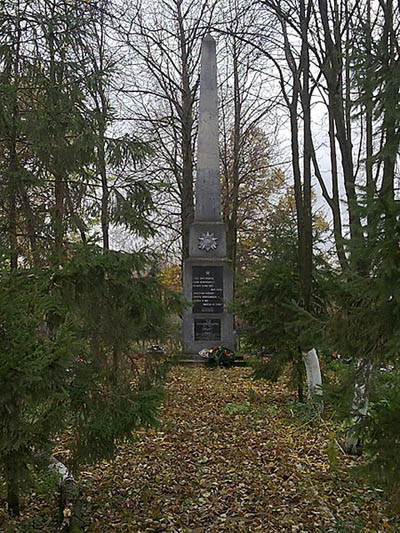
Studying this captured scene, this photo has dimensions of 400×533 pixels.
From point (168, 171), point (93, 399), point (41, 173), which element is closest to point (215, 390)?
point (41, 173)

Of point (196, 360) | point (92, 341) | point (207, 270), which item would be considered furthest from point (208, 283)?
point (92, 341)

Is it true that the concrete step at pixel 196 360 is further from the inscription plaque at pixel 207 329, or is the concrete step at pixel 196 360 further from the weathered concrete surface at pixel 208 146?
the weathered concrete surface at pixel 208 146

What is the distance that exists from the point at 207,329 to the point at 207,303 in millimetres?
601

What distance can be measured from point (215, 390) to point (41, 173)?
4.32 metres

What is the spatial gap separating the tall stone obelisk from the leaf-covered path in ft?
19.0

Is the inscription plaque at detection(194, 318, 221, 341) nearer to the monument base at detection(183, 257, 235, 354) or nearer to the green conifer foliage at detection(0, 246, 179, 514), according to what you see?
the monument base at detection(183, 257, 235, 354)

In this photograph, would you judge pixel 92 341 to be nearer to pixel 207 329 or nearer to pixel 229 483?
pixel 229 483

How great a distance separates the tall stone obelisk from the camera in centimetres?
1346

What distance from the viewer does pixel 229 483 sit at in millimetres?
5016

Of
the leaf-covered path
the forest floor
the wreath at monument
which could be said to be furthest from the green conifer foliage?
the wreath at monument

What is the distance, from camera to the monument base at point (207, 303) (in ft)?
44.2

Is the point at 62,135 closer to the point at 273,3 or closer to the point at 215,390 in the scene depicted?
the point at 273,3

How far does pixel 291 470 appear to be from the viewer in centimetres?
526

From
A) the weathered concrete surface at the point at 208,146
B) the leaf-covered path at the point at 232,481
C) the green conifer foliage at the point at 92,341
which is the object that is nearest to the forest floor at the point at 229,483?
the leaf-covered path at the point at 232,481
